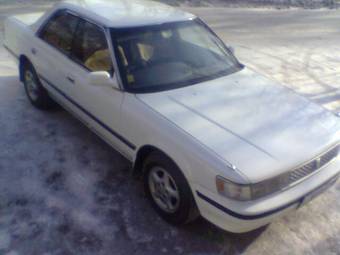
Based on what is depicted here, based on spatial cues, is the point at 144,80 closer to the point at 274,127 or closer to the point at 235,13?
the point at 274,127

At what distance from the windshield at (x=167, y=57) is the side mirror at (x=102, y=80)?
0.35 feet

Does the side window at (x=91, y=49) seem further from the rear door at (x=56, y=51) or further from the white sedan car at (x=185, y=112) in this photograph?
the rear door at (x=56, y=51)

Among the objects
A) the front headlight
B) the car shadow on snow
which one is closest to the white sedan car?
the front headlight

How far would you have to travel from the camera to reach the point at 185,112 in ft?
10.1

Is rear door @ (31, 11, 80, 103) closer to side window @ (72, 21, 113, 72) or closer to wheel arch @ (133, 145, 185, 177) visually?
side window @ (72, 21, 113, 72)

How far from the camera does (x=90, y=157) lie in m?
4.04

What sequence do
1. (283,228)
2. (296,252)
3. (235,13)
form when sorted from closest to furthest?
(296,252) < (283,228) < (235,13)

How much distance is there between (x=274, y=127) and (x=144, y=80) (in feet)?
4.02

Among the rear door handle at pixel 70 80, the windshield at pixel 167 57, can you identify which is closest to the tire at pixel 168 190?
the windshield at pixel 167 57

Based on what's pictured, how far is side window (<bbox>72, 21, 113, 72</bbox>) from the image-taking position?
3.52 m

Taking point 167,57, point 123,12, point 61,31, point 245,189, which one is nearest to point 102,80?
point 167,57

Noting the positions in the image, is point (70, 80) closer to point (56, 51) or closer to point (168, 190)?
point (56, 51)

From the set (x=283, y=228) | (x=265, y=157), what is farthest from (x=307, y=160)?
(x=283, y=228)

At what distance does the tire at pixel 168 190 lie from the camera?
2889mm
